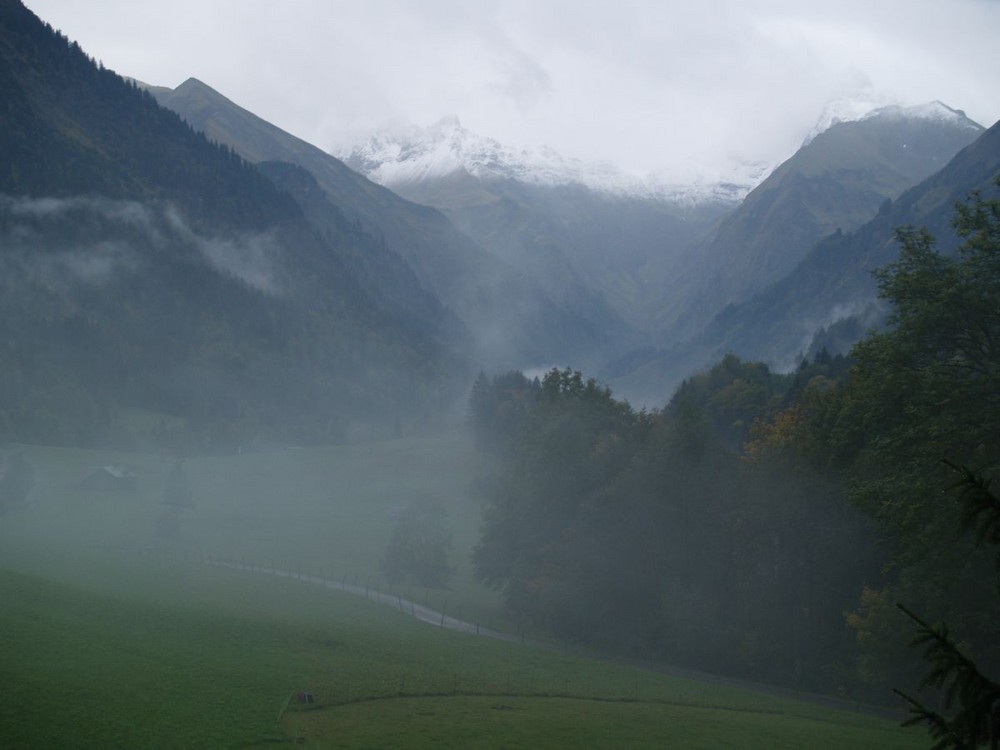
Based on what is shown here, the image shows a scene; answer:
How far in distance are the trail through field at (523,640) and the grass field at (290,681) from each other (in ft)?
10.7

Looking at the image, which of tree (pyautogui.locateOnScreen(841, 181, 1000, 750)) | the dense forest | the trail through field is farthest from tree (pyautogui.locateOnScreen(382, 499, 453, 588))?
tree (pyautogui.locateOnScreen(841, 181, 1000, 750))

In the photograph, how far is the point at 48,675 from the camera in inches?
1278

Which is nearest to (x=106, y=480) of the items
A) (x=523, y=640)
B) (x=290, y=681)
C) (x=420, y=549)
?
(x=420, y=549)

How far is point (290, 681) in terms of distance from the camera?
39500 mm

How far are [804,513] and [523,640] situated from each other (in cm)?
2576

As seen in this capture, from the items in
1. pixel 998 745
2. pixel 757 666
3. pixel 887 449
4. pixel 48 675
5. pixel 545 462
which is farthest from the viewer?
pixel 545 462

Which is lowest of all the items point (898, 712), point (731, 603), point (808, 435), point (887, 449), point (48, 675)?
point (48, 675)

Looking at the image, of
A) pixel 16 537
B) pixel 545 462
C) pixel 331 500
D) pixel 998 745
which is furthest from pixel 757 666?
pixel 331 500

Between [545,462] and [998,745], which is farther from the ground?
[545,462]

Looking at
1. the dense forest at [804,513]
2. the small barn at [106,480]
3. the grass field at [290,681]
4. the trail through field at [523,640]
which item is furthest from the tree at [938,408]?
the small barn at [106,480]

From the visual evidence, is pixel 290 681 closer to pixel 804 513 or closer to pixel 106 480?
pixel 804 513

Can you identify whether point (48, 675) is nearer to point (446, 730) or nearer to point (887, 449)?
point (446, 730)

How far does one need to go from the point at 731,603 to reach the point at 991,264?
40.0 m

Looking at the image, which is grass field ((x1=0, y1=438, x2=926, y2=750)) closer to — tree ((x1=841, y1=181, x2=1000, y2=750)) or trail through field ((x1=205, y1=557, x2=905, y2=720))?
trail through field ((x1=205, y1=557, x2=905, y2=720))
